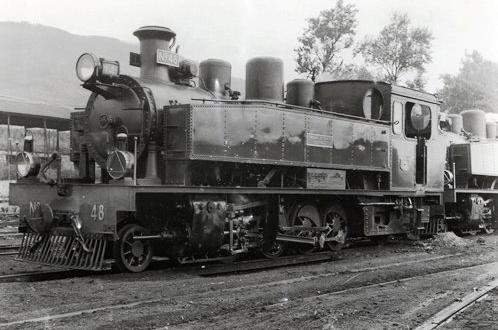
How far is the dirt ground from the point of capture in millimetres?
4723

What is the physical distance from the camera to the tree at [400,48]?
35.7 metres

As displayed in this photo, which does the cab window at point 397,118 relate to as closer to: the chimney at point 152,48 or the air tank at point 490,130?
the chimney at point 152,48

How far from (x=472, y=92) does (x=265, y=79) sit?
4551cm

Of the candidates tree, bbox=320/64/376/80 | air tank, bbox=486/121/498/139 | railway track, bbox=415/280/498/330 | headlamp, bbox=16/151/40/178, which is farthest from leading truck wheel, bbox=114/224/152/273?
tree, bbox=320/64/376/80

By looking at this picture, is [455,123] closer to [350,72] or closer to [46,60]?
[350,72]

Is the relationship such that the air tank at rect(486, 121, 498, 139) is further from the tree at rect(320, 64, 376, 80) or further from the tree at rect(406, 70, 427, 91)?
the tree at rect(406, 70, 427, 91)

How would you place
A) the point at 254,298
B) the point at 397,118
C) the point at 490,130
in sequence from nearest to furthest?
the point at 254,298 < the point at 397,118 < the point at 490,130

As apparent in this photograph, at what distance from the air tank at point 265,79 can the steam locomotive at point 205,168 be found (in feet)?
0.06

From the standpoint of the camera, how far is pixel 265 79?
8766 millimetres

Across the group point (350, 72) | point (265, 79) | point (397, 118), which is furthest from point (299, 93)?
point (350, 72)

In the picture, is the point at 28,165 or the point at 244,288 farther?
the point at 28,165

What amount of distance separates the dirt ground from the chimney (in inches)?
113

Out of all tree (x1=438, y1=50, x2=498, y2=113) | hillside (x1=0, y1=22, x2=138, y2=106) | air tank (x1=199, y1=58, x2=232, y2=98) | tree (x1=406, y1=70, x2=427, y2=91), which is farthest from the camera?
hillside (x1=0, y1=22, x2=138, y2=106)

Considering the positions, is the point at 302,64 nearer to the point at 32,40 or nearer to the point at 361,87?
the point at 361,87
